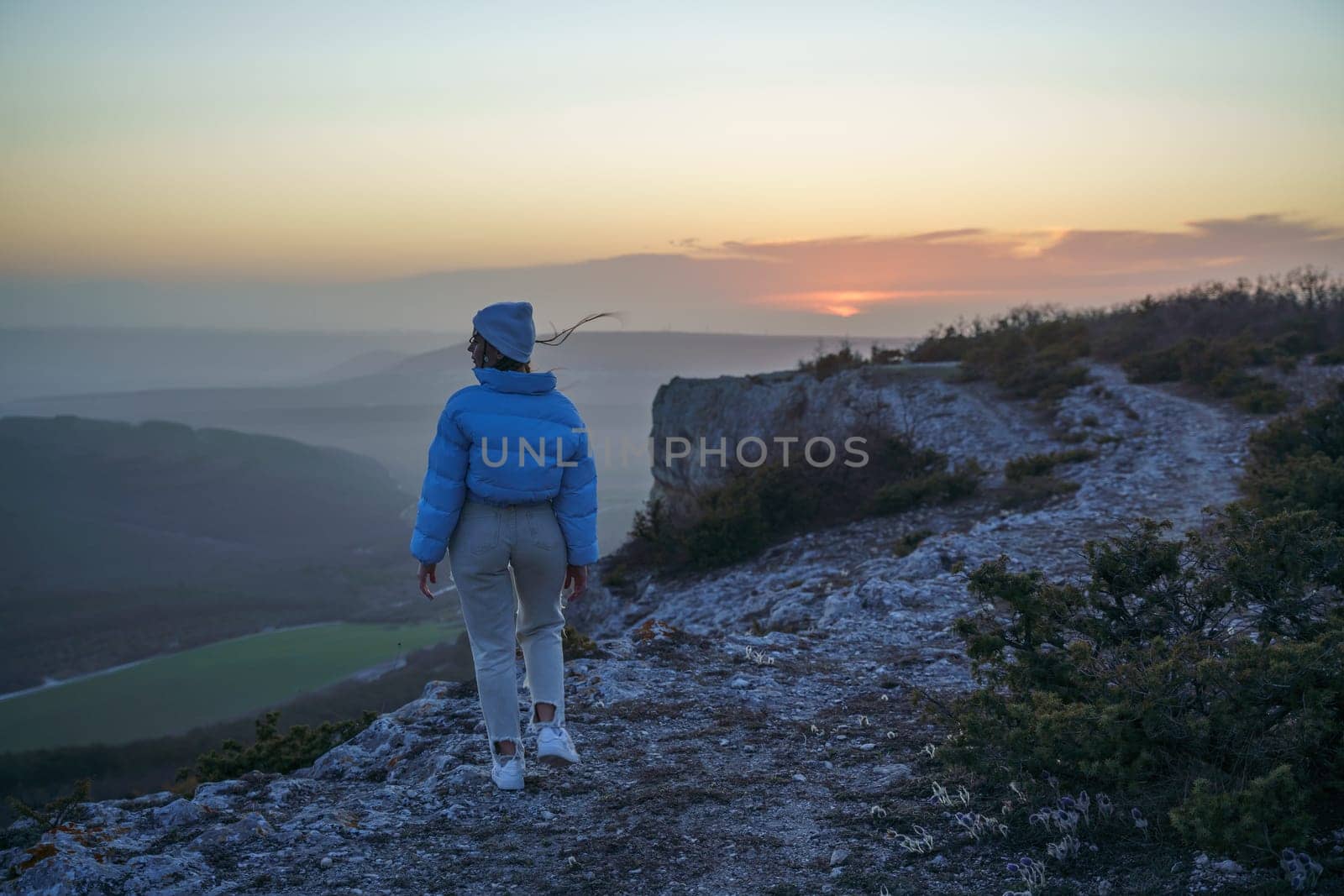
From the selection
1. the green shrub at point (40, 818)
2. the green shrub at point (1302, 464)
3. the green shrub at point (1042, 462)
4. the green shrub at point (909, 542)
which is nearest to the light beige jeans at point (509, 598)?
the green shrub at point (40, 818)

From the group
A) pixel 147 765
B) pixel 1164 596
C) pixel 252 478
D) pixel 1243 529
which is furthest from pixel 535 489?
pixel 252 478

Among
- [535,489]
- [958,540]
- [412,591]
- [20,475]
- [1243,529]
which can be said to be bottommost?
[412,591]

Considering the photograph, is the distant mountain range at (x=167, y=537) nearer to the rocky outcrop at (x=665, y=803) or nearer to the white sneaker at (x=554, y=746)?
the rocky outcrop at (x=665, y=803)

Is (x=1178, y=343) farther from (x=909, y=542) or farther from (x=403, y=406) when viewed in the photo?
(x=403, y=406)

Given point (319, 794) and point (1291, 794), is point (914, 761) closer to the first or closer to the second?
point (1291, 794)

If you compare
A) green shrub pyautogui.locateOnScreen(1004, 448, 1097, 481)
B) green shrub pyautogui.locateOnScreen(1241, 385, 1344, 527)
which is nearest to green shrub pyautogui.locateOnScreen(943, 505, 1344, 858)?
green shrub pyautogui.locateOnScreen(1241, 385, 1344, 527)

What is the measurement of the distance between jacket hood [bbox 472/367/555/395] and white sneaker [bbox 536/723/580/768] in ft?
5.35

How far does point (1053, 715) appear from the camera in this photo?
324cm

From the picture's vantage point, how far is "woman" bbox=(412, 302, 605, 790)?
3.84 meters

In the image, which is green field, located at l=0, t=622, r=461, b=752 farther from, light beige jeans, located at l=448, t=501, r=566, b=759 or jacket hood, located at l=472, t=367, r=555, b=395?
jacket hood, located at l=472, t=367, r=555, b=395

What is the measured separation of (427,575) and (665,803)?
4.89ft

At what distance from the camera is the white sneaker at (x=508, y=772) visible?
13.7 feet

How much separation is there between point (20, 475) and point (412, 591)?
182 feet

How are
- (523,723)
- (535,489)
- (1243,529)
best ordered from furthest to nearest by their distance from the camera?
(523,723), (1243,529), (535,489)
